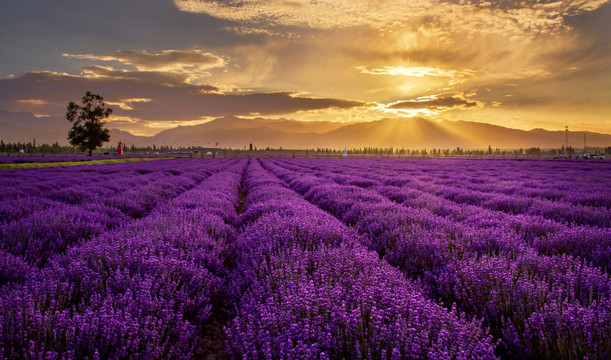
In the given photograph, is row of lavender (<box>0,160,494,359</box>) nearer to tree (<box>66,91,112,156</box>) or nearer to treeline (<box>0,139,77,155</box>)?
tree (<box>66,91,112,156</box>)

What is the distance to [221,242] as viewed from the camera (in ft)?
13.4

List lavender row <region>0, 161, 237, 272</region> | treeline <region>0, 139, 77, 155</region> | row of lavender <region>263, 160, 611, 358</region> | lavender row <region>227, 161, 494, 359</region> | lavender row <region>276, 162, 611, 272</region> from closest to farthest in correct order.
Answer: lavender row <region>227, 161, 494, 359</region> < row of lavender <region>263, 160, 611, 358</region> < lavender row <region>276, 162, 611, 272</region> < lavender row <region>0, 161, 237, 272</region> < treeline <region>0, 139, 77, 155</region>

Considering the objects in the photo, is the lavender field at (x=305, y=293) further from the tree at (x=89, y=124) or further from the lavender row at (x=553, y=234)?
the tree at (x=89, y=124)

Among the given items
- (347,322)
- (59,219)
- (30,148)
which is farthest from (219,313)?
(30,148)

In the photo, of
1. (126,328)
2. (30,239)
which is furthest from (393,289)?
(30,239)

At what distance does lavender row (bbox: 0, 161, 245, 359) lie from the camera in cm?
170

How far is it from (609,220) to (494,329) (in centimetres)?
466

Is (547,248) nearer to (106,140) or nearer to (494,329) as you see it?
(494,329)

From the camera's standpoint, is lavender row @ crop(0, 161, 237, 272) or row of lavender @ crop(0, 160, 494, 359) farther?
lavender row @ crop(0, 161, 237, 272)

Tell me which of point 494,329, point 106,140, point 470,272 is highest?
point 106,140

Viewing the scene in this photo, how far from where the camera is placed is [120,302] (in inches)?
81.7

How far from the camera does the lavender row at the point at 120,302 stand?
1699 mm

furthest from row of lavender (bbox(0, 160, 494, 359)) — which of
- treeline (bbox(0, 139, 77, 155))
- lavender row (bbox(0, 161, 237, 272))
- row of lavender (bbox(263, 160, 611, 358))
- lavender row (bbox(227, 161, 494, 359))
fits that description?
treeline (bbox(0, 139, 77, 155))

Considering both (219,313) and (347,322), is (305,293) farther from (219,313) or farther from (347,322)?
(219,313)
